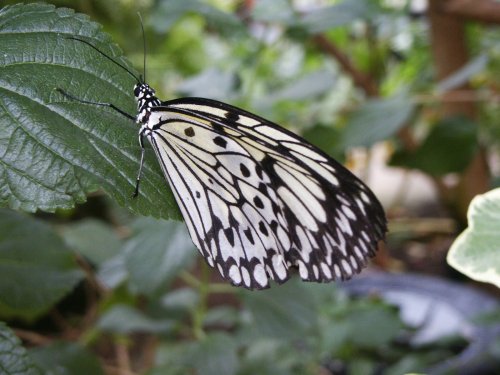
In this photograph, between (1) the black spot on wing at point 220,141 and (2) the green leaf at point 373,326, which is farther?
(2) the green leaf at point 373,326

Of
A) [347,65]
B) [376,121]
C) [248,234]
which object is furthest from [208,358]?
[347,65]

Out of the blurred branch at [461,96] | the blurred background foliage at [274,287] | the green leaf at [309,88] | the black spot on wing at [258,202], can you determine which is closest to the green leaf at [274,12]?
the blurred background foliage at [274,287]

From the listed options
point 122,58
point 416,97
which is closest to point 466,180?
point 416,97

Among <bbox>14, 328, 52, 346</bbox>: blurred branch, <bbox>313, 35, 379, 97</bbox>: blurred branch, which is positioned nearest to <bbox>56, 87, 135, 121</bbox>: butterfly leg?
<bbox>14, 328, 52, 346</bbox>: blurred branch

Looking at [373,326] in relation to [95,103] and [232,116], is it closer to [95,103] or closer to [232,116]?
[232,116]

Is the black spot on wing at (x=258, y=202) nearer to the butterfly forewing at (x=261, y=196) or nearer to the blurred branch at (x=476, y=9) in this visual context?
the butterfly forewing at (x=261, y=196)

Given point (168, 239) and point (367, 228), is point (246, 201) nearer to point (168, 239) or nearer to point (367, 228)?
point (367, 228)

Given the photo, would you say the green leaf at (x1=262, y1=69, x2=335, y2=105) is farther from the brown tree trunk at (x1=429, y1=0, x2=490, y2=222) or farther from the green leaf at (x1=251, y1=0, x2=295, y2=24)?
the brown tree trunk at (x1=429, y1=0, x2=490, y2=222)
